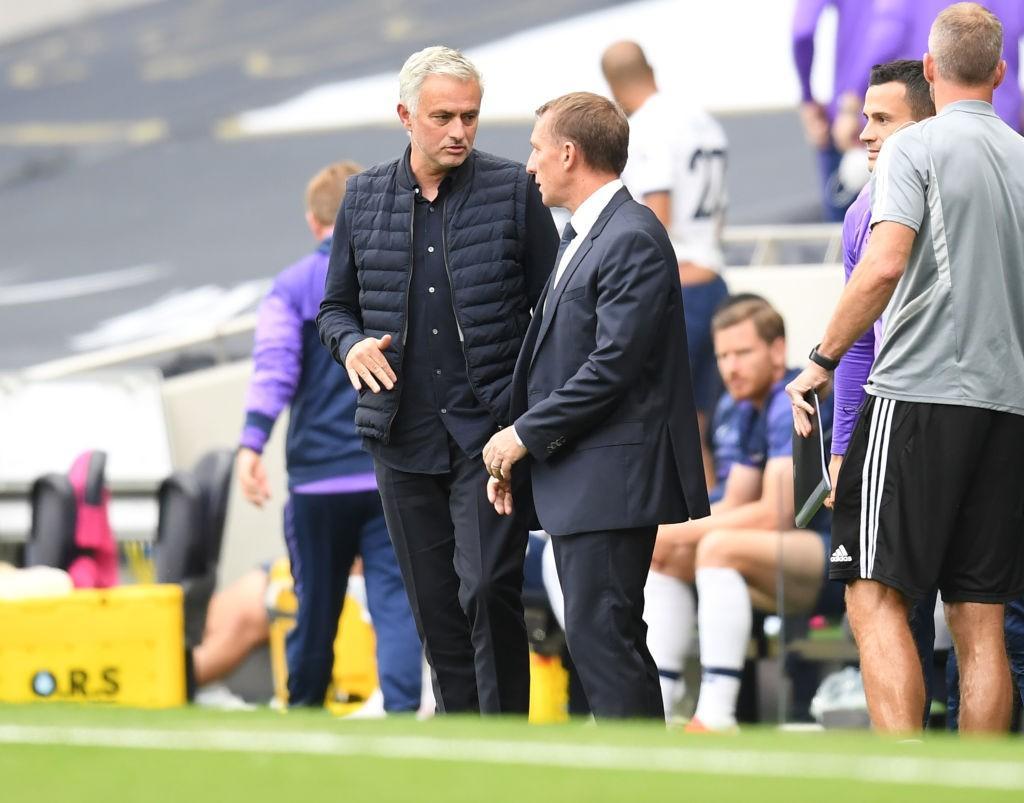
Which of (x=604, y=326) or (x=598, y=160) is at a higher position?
(x=598, y=160)

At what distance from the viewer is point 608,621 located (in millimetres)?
3750

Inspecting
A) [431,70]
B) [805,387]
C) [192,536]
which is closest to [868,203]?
[805,387]

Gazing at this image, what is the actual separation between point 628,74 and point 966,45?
2.60 metres

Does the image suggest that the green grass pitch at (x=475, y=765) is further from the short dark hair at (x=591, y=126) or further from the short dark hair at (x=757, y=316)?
the short dark hair at (x=757, y=316)

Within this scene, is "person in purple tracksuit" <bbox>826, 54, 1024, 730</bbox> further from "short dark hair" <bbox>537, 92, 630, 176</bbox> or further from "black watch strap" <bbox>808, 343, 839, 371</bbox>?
"short dark hair" <bbox>537, 92, 630, 176</bbox>

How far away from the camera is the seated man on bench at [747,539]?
5086 mm

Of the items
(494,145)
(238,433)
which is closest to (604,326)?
(238,433)

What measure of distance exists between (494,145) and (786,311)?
3620 millimetres

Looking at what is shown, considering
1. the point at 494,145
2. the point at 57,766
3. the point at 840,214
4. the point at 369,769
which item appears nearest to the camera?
the point at 369,769

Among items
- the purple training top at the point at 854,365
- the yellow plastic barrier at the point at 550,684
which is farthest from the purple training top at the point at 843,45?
the purple training top at the point at 854,365

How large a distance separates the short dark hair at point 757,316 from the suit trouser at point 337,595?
1.16m

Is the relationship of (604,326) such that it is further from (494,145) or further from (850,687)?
(494,145)

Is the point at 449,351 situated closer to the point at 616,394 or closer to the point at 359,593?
the point at 616,394

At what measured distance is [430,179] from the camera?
13.5 ft
